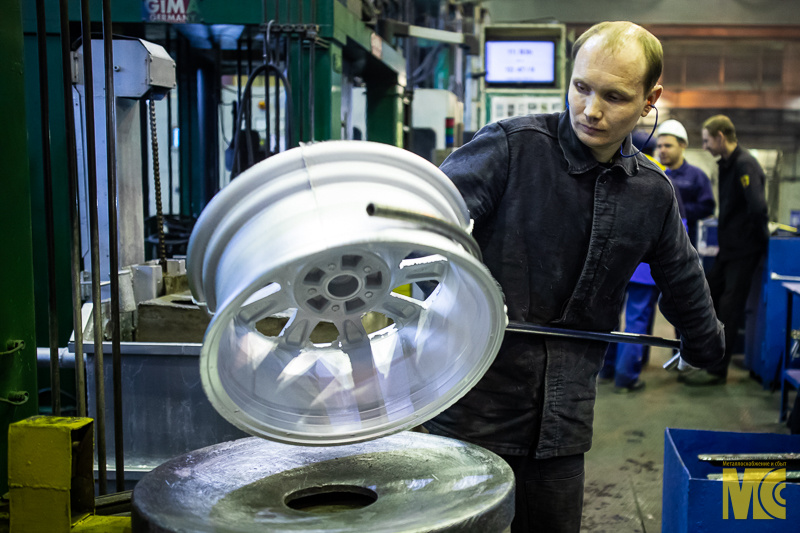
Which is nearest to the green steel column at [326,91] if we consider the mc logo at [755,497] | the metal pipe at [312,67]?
the metal pipe at [312,67]

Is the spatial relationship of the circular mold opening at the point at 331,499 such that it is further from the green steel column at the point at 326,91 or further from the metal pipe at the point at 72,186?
the green steel column at the point at 326,91

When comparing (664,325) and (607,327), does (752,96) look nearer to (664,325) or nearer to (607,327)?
(664,325)

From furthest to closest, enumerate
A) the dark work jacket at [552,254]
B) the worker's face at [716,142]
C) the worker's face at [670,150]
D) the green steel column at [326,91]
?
1. the worker's face at [670,150]
2. the worker's face at [716,142]
3. the green steel column at [326,91]
4. the dark work jacket at [552,254]

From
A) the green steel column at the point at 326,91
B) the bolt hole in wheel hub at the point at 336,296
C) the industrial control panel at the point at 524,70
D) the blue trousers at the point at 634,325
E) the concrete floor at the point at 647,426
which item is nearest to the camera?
the bolt hole in wheel hub at the point at 336,296

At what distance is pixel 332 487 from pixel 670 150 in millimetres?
4194

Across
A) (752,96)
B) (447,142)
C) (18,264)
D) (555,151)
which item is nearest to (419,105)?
(447,142)

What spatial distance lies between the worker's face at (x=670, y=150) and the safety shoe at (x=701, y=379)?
4.23 feet

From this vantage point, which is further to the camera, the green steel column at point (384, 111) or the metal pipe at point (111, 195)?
the green steel column at point (384, 111)

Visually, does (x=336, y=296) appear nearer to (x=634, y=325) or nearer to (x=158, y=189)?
(x=158, y=189)

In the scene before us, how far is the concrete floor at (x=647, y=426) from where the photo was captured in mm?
2986

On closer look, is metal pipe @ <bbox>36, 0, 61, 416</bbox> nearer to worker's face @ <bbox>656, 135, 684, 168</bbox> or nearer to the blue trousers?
the blue trousers

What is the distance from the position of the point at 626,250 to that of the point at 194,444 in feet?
4.32

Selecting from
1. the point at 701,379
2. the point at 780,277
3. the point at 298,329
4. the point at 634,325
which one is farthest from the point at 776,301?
the point at 298,329

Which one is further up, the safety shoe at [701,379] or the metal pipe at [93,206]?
the metal pipe at [93,206]
